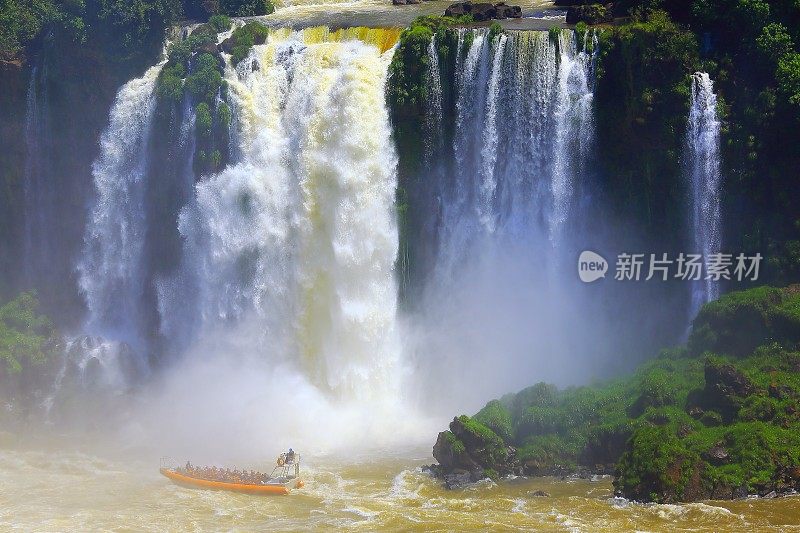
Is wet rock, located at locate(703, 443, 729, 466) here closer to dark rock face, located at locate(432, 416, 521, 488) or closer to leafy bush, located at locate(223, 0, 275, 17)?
dark rock face, located at locate(432, 416, 521, 488)

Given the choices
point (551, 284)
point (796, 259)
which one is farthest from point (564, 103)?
point (796, 259)

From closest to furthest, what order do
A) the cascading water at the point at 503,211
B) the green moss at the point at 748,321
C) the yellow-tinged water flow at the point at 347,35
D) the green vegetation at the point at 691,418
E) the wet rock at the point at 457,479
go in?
the green vegetation at the point at 691,418 → the wet rock at the point at 457,479 → the green moss at the point at 748,321 → the cascading water at the point at 503,211 → the yellow-tinged water flow at the point at 347,35

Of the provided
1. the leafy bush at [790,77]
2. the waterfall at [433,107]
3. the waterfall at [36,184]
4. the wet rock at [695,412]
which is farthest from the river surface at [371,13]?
the wet rock at [695,412]

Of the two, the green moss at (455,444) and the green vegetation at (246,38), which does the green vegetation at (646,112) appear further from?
the green vegetation at (246,38)

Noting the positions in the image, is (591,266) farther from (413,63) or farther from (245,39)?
(245,39)

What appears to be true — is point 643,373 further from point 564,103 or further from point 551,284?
point 564,103

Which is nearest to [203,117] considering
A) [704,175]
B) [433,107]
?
Result: [433,107]

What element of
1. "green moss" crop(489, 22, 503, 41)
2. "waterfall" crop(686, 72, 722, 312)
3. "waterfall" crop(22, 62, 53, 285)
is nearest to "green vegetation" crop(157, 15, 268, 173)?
"waterfall" crop(22, 62, 53, 285)
